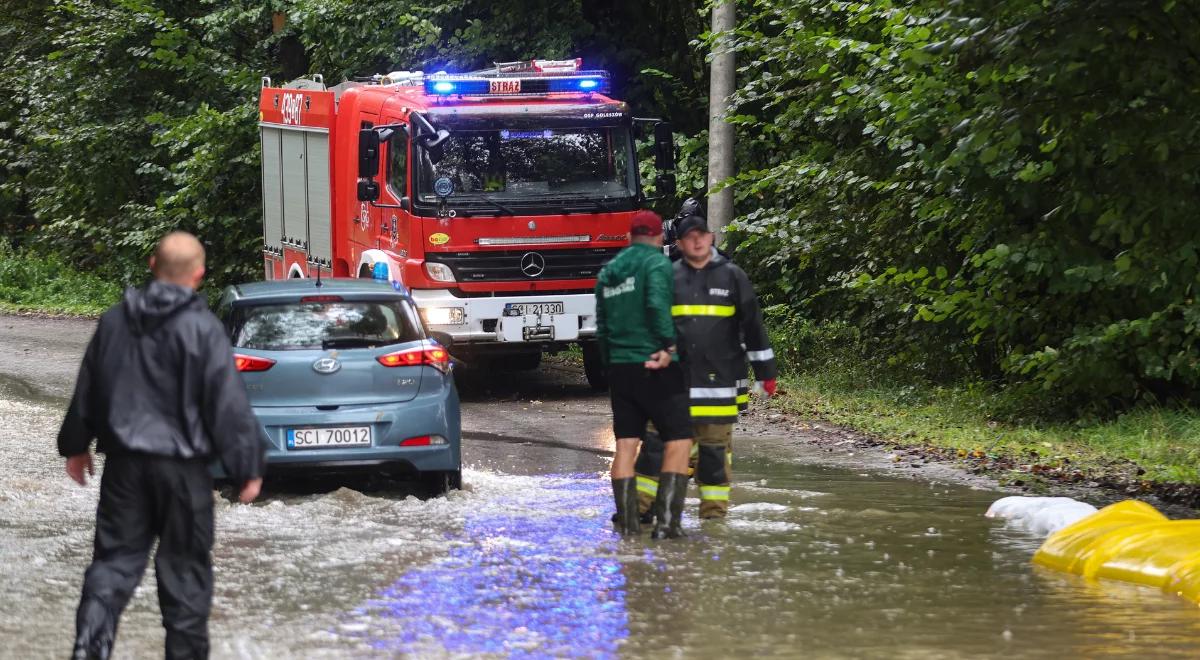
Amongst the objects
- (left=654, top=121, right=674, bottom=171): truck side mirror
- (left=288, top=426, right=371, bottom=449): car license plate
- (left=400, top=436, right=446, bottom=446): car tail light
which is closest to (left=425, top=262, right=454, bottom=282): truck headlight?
(left=654, top=121, right=674, bottom=171): truck side mirror

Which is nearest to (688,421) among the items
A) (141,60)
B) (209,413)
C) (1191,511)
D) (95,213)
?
(1191,511)

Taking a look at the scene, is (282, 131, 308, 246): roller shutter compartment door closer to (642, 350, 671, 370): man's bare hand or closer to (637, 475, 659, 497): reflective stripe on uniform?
(637, 475, 659, 497): reflective stripe on uniform

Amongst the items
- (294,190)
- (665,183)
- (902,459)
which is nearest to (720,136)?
(665,183)

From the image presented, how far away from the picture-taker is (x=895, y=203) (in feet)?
49.9

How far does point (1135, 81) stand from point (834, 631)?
417cm

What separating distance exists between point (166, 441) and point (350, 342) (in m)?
4.69

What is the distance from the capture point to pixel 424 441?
33.8 feet

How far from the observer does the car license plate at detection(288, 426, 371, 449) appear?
33.1ft

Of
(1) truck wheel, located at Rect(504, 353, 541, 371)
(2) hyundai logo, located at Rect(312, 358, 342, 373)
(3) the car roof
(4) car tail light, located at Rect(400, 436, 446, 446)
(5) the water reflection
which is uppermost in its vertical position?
(3) the car roof

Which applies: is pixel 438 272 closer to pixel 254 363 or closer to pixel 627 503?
pixel 254 363

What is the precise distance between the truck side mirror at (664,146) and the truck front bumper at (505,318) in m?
1.51

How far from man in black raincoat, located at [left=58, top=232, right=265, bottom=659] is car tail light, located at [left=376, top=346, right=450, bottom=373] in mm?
4527

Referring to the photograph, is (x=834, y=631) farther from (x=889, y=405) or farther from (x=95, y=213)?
(x=95, y=213)

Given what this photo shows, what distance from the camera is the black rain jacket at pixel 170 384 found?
5719 mm
